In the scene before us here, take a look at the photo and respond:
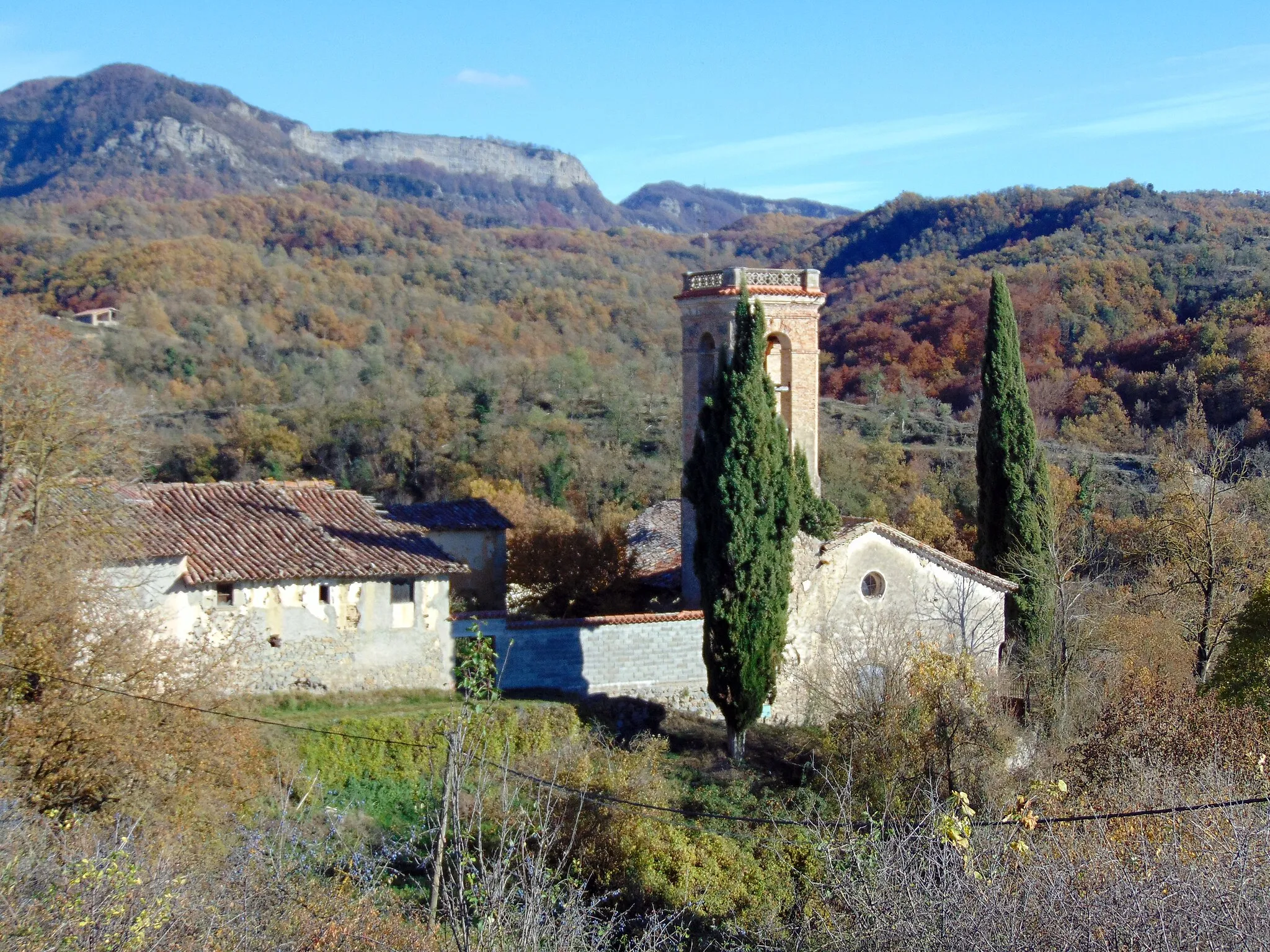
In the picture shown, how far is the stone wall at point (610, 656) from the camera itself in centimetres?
1886

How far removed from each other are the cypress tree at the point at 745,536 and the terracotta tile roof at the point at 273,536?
4.04 metres

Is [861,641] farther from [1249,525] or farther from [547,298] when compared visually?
[547,298]

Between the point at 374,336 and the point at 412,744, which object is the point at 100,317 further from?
the point at 412,744

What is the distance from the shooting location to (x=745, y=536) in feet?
59.9

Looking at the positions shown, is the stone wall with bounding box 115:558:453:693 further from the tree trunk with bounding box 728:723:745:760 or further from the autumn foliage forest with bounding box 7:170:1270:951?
the tree trunk with bounding box 728:723:745:760

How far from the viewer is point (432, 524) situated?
70.9 ft

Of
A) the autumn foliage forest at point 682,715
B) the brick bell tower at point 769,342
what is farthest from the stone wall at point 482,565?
the brick bell tower at point 769,342

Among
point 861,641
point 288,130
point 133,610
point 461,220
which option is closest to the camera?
A: point 133,610

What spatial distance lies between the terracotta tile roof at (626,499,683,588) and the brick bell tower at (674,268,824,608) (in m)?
1.53

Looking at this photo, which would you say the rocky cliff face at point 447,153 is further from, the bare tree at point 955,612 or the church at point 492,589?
the bare tree at point 955,612

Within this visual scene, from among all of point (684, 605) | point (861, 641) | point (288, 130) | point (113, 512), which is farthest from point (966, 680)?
point (288, 130)

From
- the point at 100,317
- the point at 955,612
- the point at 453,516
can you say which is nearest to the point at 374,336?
the point at 100,317

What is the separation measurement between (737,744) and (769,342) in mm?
7290

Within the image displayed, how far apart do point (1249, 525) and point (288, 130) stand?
11243 centimetres
